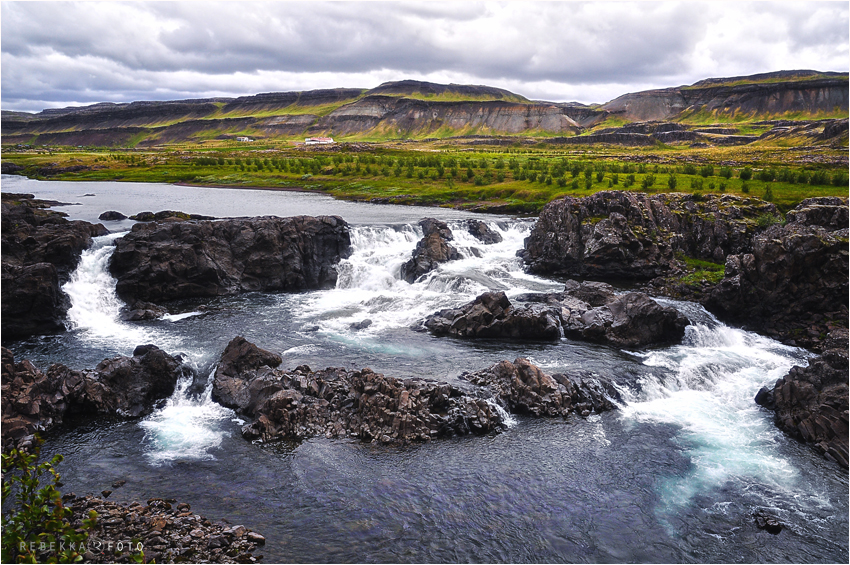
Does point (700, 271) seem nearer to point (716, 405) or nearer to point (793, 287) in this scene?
point (793, 287)

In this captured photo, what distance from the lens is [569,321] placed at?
4641 cm

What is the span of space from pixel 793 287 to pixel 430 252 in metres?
35.8

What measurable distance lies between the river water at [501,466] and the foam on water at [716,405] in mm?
128

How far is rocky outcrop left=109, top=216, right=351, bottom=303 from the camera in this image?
184 ft

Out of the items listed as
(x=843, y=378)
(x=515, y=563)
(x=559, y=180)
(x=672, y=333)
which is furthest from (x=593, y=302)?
(x=559, y=180)

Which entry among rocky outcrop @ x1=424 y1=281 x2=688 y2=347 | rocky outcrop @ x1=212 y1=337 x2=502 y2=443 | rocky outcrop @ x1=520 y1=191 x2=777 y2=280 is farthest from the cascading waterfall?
rocky outcrop @ x1=520 y1=191 x2=777 y2=280

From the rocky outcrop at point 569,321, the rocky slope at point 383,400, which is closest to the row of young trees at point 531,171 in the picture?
the rocky outcrop at point 569,321

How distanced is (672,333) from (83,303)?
51.1 meters

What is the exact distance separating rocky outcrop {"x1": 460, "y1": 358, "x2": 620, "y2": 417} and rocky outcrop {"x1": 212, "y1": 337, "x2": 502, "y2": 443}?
6.67ft

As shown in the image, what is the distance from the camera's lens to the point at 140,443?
1187 inches

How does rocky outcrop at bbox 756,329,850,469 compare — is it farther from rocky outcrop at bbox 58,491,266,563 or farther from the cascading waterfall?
the cascading waterfall

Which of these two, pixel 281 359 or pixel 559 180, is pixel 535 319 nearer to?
pixel 281 359

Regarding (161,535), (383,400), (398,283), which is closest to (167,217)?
(398,283)

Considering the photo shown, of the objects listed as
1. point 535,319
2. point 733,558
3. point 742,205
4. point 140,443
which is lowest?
point 733,558
